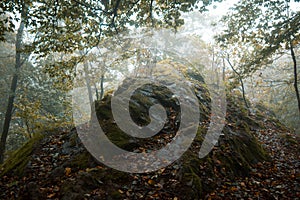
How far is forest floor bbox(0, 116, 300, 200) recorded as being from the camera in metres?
3.91

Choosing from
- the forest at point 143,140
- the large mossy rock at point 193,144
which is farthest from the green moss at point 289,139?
the large mossy rock at point 193,144

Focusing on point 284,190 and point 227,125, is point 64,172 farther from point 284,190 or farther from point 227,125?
point 227,125

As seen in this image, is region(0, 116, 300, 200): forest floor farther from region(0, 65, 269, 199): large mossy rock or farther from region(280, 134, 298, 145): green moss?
region(280, 134, 298, 145): green moss

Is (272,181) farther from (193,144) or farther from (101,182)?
(101,182)

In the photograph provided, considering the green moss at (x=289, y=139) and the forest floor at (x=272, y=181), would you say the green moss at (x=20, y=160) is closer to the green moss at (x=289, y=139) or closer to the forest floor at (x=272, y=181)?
the forest floor at (x=272, y=181)

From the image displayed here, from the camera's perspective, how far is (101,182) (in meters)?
4.11

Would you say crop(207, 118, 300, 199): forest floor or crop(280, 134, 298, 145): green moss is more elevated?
crop(280, 134, 298, 145): green moss

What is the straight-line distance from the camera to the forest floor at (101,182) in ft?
12.8

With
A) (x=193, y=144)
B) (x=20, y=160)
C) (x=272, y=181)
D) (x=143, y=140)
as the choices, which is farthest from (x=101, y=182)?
(x=272, y=181)

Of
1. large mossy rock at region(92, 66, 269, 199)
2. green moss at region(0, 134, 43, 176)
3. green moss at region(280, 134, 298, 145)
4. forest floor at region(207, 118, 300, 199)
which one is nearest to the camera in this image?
forest floor at region(207, 118, 300, 199)

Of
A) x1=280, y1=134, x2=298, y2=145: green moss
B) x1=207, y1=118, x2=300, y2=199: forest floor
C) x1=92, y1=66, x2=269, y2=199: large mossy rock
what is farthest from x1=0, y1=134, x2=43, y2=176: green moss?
x1=280, y1=134, x2=298, y2=145: green moss

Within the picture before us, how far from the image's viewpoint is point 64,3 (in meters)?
5.46

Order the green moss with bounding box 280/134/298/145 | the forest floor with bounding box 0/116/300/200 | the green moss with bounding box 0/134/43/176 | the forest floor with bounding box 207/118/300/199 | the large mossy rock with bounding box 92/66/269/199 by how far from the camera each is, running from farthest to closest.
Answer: the green moss with bounding box 280/134/298/145, the green moss with bounding box 0/134/43/176, the large mossy rock with bounding box 92/66/269/199, the forest floor with bounding box 207/118/300/199, the forest floor with bounding box 0/116/300/200

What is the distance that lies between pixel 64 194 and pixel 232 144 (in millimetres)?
4331
